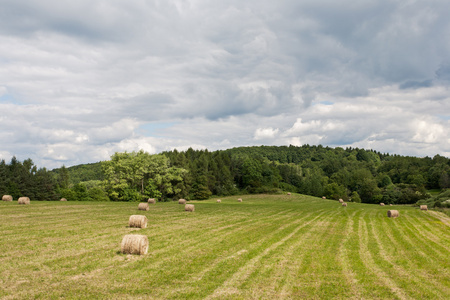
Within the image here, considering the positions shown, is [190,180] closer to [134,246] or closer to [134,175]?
[134,175]

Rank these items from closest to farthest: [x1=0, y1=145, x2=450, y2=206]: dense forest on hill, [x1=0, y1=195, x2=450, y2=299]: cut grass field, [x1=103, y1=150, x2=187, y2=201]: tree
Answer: [x1=0, y1=195, x2=450, y2=299]: cut grass field, [x1=103, y1=150, x2=187, y2=201]: tree, [x1=0, y1=145, x2=450, y2=206]: dense forest on hill

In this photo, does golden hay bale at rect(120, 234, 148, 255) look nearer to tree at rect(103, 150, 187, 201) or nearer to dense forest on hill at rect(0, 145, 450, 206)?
dense forest on hill at rect(0, 145, 450, 206)

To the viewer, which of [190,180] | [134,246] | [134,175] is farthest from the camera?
[190,180]

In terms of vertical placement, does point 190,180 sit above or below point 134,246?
above

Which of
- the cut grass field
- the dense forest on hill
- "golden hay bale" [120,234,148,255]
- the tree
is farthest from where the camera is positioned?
the dense forest on hill

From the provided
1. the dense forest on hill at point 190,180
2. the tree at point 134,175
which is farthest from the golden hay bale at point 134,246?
the tree at point 134,175

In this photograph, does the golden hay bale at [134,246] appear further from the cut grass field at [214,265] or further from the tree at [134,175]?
the tree at [134,175]

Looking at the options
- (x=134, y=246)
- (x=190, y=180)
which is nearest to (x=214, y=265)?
(x=134, y=246)

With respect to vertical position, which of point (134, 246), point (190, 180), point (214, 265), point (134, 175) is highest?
point (134, 175)

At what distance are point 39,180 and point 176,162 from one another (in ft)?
145

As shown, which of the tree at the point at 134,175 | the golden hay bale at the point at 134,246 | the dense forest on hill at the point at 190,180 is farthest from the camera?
the dense forest on hill at the point at 190,180

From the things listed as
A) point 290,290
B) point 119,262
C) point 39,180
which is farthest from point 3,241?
point 39,180

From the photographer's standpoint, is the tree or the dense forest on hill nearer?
the tree

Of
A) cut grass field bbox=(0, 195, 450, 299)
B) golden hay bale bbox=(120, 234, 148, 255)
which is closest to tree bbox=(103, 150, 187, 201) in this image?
cut grass field bbox=(0, 195, 450, 299)
